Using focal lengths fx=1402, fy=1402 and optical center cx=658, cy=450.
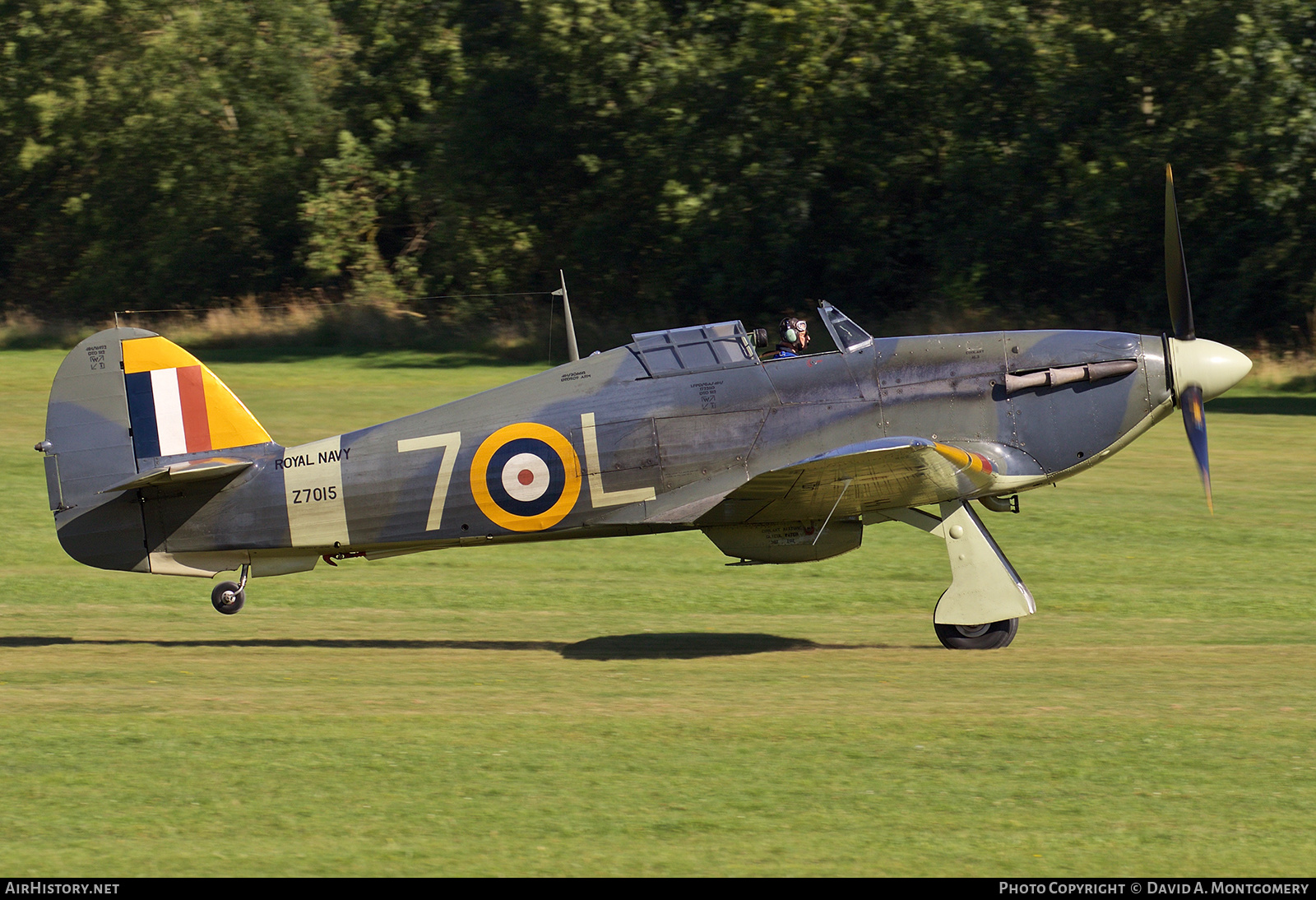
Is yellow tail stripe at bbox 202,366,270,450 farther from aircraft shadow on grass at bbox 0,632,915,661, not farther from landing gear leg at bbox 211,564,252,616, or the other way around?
aircraft shadow on grass at bbox 0,632,915,661

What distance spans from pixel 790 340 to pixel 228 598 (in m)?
4.59

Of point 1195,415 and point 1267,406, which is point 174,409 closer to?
point 1195,415

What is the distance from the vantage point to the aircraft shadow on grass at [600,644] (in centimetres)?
1035

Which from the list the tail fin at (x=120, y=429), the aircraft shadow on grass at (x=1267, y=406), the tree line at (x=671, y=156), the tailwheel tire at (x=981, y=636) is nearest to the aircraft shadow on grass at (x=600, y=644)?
the tailwheel tire at (x=981, y=636)

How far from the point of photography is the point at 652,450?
10031 millimetres

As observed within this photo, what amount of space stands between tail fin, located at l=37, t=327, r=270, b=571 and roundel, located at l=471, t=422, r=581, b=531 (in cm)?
185

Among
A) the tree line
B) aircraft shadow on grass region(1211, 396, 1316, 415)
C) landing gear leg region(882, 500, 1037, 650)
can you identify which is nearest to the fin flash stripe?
landing gear leg region(882, 500, 1037, 650)

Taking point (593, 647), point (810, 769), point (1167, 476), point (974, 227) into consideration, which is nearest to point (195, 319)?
point (974, 227)

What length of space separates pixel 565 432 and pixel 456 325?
23906 mm

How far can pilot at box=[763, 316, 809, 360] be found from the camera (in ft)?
33.5

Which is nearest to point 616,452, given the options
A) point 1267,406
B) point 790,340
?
point 790,340

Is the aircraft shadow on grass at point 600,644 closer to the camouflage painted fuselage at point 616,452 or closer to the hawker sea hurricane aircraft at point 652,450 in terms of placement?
the hawker sea hurricane aircraft at point 652,450

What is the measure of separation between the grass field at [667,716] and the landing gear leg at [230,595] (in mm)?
365

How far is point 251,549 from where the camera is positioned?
10375mm
